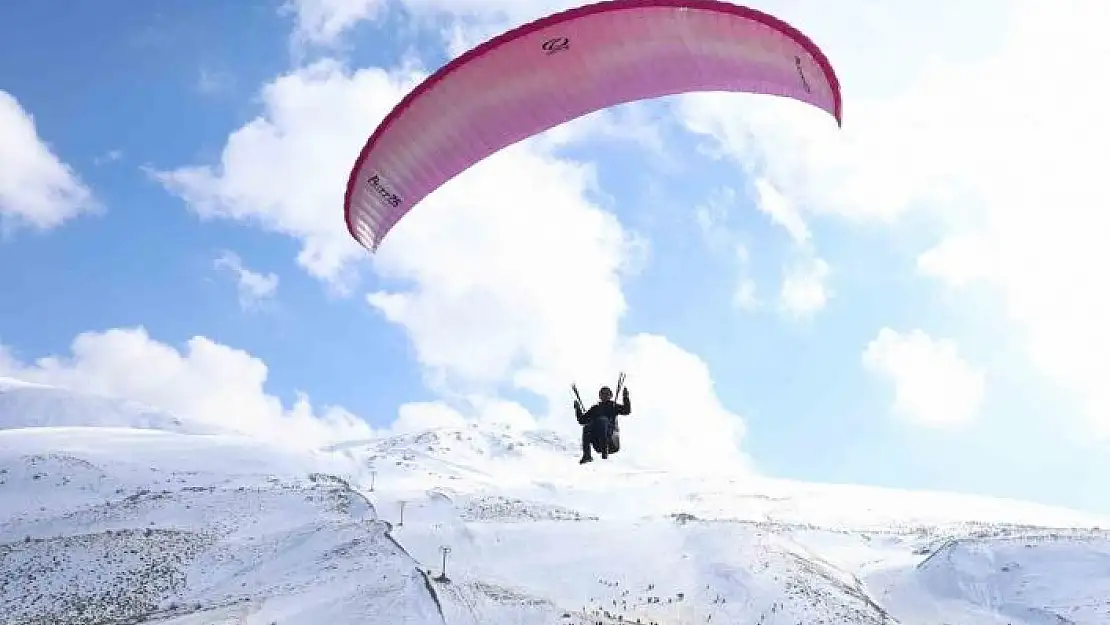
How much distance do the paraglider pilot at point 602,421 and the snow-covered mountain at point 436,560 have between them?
70.1ft

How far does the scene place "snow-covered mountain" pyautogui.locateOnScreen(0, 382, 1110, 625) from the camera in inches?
1464

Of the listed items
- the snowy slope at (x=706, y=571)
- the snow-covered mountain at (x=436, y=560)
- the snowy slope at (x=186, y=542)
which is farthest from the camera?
the snowy slope at (x=706, y=571)

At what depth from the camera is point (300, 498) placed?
203ft

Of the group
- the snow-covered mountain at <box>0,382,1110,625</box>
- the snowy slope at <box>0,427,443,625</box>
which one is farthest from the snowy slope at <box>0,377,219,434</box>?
the snow-covered mountain at <box>0,382,1110,625</box>

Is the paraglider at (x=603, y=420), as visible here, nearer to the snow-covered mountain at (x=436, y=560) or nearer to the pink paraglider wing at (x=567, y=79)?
the pink paraglider wing at (x=567, y=79)

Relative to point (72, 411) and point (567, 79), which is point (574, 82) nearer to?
point (567, 79)

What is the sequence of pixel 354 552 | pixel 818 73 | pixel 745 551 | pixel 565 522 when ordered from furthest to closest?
pixel 565 522
pixel 745 551
pixel 354 552
pixel 818 73

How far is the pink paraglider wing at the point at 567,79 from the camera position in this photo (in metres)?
10.7

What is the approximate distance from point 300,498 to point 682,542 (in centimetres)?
2783

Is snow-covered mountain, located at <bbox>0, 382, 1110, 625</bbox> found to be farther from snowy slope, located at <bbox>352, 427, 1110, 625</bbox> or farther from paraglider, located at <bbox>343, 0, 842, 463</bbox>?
paraglider, located at <bbox>343, 0, 842, 463</bbox>

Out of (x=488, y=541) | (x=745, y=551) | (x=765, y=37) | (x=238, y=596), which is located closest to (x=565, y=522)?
(x=488, y=541)

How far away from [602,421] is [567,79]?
506 cm

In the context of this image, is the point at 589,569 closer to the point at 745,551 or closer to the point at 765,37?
the point at 745,551

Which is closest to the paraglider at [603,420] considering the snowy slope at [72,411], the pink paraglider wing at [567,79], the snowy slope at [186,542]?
the pink paraglider wing at [567,79]
